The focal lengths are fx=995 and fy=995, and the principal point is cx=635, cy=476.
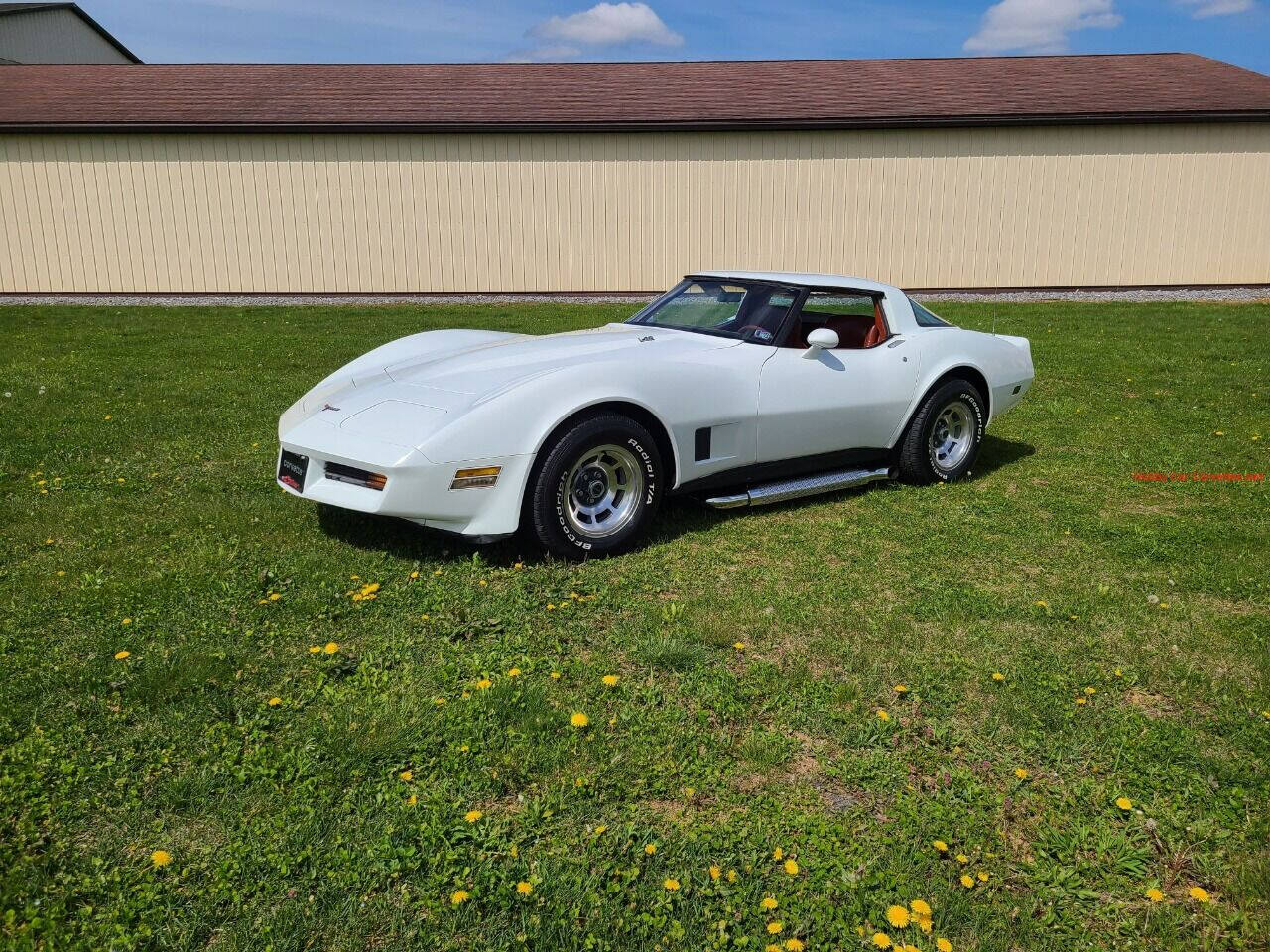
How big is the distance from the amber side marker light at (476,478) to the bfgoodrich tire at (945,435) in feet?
9.24

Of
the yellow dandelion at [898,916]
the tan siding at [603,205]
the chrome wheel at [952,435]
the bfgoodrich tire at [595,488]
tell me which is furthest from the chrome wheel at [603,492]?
the tan siding at [603,205]

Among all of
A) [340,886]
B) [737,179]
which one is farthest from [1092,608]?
[737,179]

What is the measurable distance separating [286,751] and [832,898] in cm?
169

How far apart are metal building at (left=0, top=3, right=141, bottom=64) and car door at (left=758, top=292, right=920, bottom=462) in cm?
2443

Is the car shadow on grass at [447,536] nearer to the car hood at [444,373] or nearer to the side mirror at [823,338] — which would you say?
the car hood at [444,373]

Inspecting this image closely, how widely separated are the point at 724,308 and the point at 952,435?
6.05ft

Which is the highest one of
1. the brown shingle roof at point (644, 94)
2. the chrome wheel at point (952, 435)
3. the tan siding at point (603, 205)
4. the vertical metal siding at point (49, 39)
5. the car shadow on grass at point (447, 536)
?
the vertical metal siding at point (49, 39)

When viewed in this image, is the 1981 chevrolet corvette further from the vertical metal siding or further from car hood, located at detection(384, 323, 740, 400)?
the vertical metal siding

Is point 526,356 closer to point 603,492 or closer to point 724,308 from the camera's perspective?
point 603,492

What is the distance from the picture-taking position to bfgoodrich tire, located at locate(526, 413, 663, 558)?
448cm

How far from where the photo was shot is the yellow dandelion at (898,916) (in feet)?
7.98

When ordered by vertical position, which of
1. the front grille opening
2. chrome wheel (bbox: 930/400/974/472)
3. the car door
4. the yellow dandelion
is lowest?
the yellow dandelion

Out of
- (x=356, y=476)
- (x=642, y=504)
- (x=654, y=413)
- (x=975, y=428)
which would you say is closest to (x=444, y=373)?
(x=356, y=476)

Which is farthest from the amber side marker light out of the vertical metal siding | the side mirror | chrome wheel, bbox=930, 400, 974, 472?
the vertical metal siding
